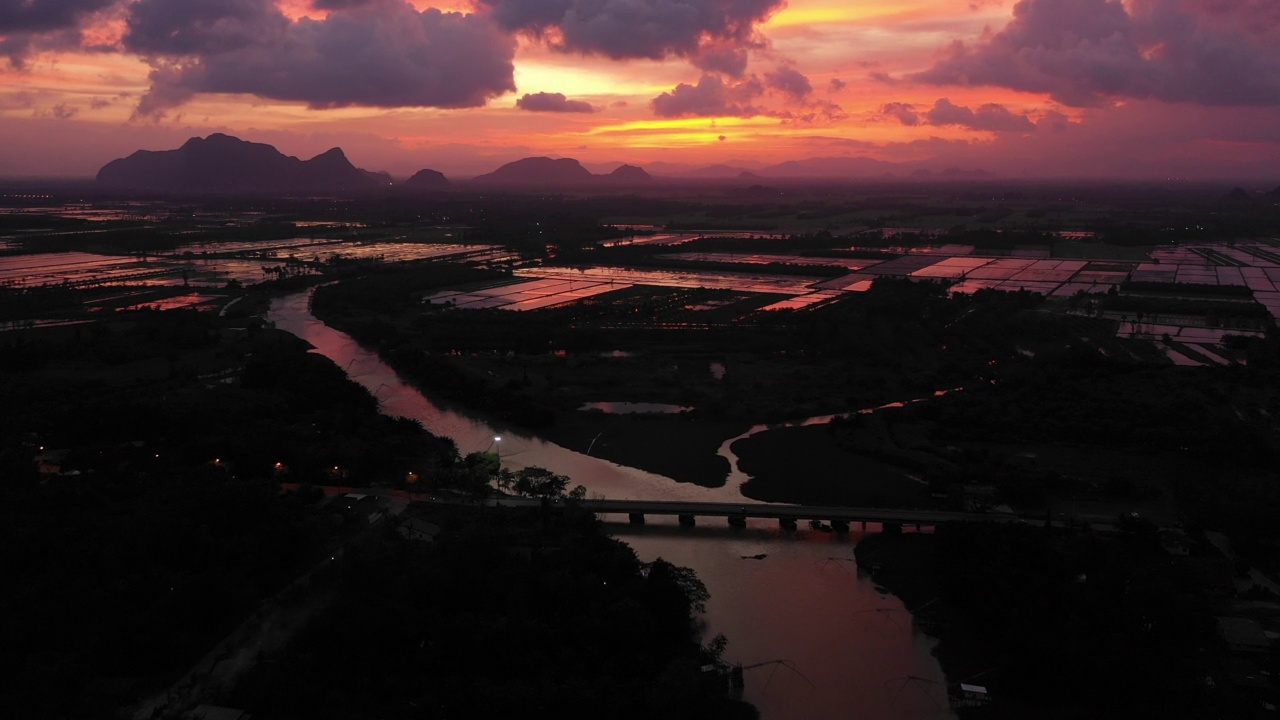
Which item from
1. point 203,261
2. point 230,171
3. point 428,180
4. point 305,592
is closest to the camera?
point 305,592

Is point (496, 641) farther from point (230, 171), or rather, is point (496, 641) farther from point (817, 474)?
point (230, 171)

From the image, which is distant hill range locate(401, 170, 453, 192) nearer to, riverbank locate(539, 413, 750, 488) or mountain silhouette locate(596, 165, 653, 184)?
mountain silhouette locate(596, 165, 653, 184)

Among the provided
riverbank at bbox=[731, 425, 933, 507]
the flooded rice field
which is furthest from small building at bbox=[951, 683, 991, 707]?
the flooded rice field

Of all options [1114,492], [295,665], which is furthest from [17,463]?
[1114,492]

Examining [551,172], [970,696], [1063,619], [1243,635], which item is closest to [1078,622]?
[1063,619]

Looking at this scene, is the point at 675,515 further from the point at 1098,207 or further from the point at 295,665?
the point at 1098,207

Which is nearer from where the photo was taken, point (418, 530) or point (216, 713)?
point (216, 713)

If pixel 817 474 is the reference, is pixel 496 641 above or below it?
below
